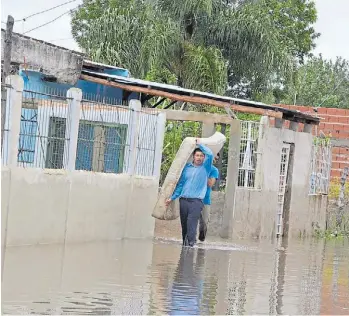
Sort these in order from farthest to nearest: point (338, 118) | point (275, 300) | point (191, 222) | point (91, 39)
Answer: point (91, 39) → point (338, 118) → point (191, 222) → point (275, 300)

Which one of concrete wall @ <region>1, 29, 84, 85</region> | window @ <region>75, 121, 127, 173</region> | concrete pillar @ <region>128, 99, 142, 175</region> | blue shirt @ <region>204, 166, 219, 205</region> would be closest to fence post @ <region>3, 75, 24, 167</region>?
window @ <region>75, 121, 127, 173</region>

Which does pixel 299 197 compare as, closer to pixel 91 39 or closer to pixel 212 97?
pixel 212 97

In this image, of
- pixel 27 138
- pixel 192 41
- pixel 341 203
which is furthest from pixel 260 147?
pixel 192 41

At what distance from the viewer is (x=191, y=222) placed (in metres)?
17.2

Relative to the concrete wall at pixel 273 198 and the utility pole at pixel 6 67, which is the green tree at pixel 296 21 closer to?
the concrete wall at pixel 273 198

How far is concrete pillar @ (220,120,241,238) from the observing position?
20.8 m

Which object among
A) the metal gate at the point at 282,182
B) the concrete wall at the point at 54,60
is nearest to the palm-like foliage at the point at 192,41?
the metal gate at the point at 282,182

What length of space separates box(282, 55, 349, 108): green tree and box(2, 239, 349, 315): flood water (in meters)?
24.6

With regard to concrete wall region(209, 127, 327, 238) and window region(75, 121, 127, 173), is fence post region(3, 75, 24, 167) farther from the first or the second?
concrete wall region(209, 127, 327, 238)

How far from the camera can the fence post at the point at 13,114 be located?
13773 mm

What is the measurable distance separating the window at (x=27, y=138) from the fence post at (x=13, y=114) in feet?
1.47

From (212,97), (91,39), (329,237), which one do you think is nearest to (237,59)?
(91,39)

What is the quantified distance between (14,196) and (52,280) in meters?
3.16

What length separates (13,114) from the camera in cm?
1379
